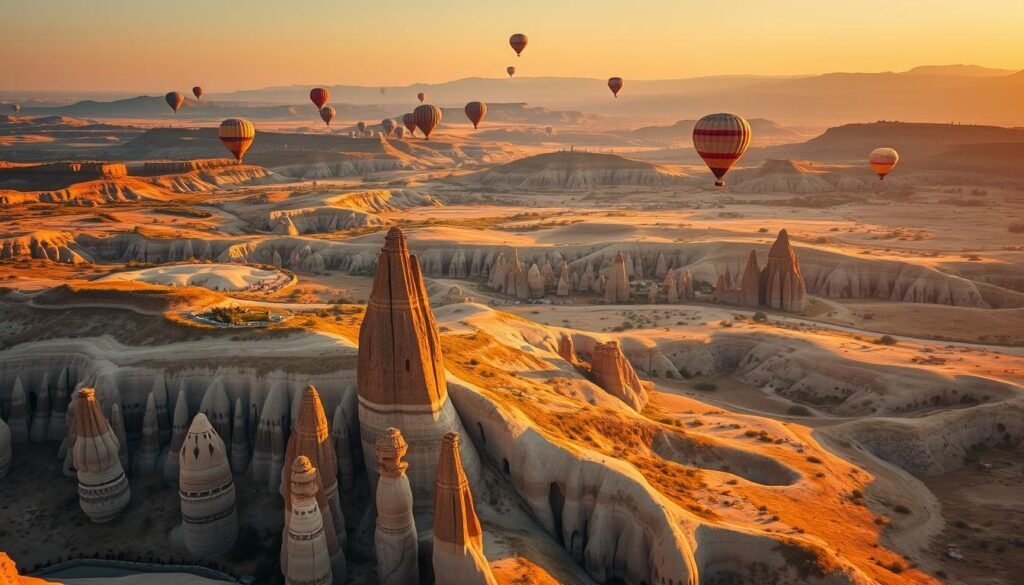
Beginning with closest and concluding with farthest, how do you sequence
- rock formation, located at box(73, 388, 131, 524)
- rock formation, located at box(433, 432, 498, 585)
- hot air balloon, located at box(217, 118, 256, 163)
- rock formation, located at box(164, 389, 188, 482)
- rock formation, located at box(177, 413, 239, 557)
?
1. rock formation, located at box(433, 432, 498, 585)
2. rock formation, located at box(177, 413, 239, 557)
3. rock formation, located at box(73, 388, 131, 524)
4. rock formation, located at box(164, 389, 188, 482)
5. hot air balloon, located at box(217, 118, 256, 163)

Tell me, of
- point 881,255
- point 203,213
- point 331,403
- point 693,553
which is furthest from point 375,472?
point 203,213

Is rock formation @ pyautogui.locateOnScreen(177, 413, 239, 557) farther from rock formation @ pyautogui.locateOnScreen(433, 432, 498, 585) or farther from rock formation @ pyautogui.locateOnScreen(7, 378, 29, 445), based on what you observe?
rock formation @ pyautogui.locateOnScreen(7, 378, 29, 445)

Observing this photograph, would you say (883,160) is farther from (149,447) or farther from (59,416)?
(59,416)

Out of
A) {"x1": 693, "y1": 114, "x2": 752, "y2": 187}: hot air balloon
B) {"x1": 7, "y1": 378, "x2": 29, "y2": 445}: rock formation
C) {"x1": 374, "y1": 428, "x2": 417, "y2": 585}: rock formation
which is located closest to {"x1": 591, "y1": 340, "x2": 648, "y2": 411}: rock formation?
{"x1": 374, "y1": 428, "x2": 417, "y2": 585}: rock formation

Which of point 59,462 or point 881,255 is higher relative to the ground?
point 881,255

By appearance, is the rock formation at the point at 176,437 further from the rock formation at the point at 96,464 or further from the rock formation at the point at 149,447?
the rock formation at the point at 96,464

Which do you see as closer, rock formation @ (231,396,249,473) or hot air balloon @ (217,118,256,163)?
rock formation @ (231,396,249,473)

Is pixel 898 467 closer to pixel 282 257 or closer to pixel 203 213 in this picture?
pixel 282 257

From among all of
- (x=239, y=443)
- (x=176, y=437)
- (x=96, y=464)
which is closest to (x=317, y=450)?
(x=239, y=443)
